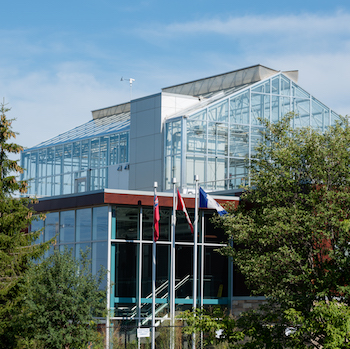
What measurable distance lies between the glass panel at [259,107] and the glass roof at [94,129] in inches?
284

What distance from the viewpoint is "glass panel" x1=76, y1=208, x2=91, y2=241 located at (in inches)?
997

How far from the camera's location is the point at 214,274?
26.6 m

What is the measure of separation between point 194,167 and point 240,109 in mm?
4367

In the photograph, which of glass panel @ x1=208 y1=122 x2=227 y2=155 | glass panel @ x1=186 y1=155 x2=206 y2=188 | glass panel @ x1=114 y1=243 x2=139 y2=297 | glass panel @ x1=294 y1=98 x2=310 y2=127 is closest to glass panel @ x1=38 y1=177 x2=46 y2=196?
glass panel @ x1=186 y1=155 x2=206 y2=188

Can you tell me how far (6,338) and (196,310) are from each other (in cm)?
795

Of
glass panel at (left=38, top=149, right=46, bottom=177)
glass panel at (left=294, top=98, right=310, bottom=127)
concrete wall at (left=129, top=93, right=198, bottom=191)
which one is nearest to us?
concrete wall at (left=129, top=93, right=198, bottom=191)

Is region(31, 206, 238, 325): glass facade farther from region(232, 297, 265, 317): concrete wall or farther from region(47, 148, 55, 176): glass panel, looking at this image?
region(47, 148, 55, 176): glass panel

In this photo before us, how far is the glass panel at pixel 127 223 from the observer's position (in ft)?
80.8

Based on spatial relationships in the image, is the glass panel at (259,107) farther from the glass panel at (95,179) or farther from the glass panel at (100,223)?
the glass panel at (100,223)

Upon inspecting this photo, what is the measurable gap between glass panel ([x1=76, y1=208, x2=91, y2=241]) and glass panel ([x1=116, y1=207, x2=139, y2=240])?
4.52 ft

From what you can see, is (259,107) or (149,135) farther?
(259,107)

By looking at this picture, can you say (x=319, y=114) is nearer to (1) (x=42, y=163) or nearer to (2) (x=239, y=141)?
(2) (x=239, y=141)

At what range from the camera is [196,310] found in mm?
18906

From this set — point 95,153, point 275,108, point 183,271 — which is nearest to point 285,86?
point 275,108
